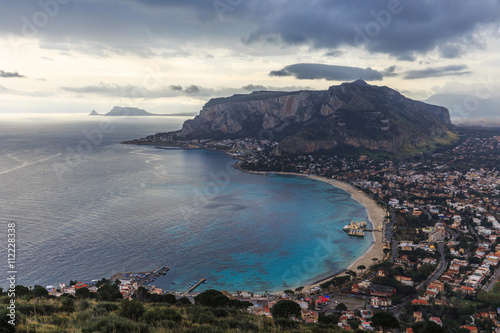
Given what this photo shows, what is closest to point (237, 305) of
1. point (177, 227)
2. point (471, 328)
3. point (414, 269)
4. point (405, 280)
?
point (471, 328)

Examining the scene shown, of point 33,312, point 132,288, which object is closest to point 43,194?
point 132,288

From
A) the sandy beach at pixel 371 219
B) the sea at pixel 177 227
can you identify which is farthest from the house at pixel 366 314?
the sea at pixel 177 227

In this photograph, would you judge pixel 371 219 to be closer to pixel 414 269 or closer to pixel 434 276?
pixel 414 269

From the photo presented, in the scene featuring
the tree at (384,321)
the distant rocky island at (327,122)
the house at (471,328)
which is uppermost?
the distant rocky island at (327,122)

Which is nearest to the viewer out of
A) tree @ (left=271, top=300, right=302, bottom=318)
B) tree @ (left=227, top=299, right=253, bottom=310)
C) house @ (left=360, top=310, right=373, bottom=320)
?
tree @ (left=271, top=300, right=302, bottom=318)

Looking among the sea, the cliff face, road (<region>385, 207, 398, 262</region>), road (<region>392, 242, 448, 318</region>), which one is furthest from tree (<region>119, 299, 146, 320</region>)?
Result: the cliff face

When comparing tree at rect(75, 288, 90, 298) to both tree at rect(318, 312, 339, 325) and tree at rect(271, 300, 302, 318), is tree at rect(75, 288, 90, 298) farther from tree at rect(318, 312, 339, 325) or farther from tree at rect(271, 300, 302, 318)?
tree at rect(318, 312, 339, 325)

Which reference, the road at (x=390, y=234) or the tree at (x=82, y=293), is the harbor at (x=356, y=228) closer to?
the road at (x=390, y=234)
